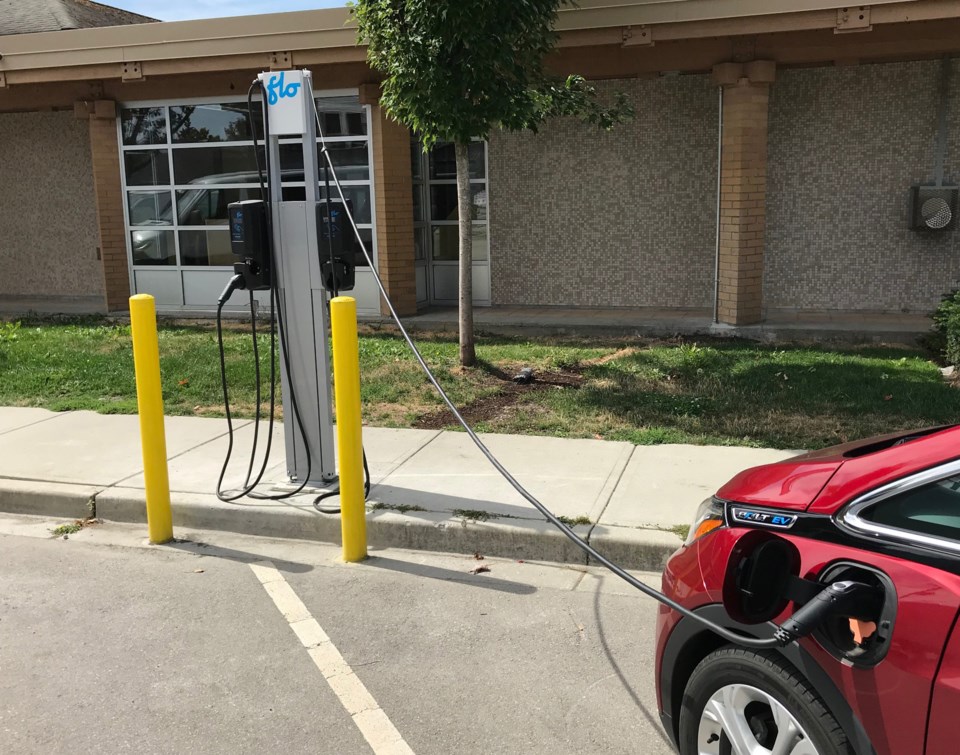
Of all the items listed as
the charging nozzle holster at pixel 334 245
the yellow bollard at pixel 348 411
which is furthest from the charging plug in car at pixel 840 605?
the charging nozzle holster at pixel 334 245

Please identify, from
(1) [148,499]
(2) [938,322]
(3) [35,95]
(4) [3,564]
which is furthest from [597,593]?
(3) [35,95]

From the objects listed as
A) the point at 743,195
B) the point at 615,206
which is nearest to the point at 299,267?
the point at 743,195

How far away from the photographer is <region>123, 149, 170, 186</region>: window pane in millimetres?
14695

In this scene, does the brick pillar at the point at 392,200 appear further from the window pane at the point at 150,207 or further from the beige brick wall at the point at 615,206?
the window pane at the point at 150,207

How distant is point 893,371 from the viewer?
29.4 ft

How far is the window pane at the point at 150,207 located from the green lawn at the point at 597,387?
3.67 metres

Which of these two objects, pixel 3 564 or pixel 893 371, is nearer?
pixel 3 564

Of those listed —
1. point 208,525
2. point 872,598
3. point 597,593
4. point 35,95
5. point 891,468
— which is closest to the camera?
point 872,598

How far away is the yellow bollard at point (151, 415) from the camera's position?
5668 mm

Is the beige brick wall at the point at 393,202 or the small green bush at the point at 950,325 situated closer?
the small green bush at the point at 950,325

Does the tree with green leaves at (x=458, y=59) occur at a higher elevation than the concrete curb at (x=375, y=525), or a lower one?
higher

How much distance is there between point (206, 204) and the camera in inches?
577

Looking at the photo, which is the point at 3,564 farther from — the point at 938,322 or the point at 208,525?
the point at 938,322

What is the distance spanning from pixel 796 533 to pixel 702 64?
992 cm
